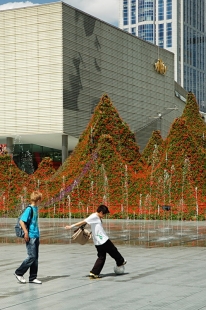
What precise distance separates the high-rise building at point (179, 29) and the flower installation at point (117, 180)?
11608cm

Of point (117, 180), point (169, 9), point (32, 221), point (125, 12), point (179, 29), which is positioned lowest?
point (32, 221)

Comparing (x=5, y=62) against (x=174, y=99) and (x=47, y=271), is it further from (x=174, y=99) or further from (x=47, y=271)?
(x=47, y=271)

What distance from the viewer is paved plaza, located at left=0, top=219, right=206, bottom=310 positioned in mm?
9023

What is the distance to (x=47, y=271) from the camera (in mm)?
12445

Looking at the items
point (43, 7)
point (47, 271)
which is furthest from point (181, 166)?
point (43, 7)

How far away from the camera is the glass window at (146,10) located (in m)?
162

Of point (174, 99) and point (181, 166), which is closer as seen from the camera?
point (181, 166)

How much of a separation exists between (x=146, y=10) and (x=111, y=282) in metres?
158

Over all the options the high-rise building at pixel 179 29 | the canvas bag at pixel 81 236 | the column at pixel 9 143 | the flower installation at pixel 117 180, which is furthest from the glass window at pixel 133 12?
the canvas bag at pixel 81 236

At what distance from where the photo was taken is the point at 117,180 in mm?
36594

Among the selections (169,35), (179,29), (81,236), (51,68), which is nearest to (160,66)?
(51,68)

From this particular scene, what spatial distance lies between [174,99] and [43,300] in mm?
76689

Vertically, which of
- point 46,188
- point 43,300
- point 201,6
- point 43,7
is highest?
point 201,6

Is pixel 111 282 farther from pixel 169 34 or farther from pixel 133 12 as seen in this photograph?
pixel 133 12
